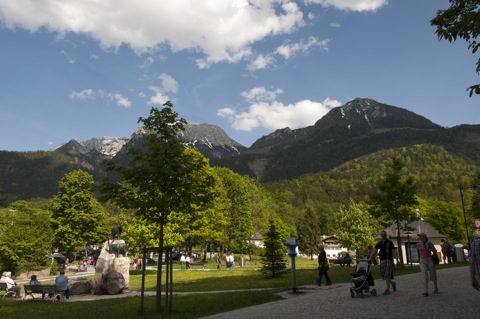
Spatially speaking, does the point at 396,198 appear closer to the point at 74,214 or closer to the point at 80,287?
the point at 80,287

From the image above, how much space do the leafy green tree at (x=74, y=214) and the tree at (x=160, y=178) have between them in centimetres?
4059

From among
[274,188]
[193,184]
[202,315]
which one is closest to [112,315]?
[202,315]

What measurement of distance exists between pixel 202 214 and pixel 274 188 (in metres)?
142

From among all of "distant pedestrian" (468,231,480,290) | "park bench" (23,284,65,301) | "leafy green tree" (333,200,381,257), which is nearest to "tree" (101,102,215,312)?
"park bench" (23,284,65,301)

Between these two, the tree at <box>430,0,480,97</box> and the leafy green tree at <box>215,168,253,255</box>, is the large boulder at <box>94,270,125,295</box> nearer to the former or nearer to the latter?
the tree at <box>430,0,480,97</box>

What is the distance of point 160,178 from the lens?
1239 cm

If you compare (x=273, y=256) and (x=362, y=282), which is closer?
(x=362, y=282)

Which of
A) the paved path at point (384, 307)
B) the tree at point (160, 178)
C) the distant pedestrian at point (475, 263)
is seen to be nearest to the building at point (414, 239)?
the paved path at point (384, 307)

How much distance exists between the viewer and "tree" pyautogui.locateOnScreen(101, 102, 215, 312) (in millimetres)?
12227

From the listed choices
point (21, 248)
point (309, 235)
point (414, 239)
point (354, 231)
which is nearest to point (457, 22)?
point (21, 248)

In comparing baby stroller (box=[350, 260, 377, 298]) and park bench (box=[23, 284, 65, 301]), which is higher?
baby stroller (box=[350, 260, 377, 298])

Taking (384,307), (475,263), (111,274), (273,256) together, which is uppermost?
(475,263)

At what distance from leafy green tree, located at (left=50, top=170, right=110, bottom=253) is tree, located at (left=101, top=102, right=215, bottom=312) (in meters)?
40.6

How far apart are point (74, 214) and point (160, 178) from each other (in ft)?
142
